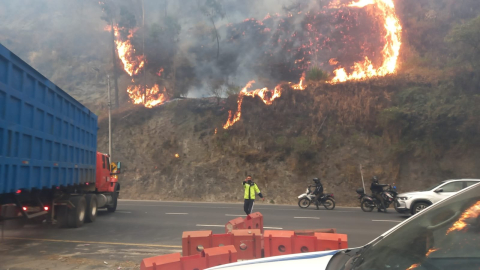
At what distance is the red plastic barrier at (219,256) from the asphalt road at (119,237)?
2.97m

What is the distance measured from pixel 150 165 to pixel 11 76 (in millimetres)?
23610

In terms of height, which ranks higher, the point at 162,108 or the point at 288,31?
the point at 288,31

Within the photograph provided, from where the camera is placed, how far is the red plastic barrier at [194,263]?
13.4ft

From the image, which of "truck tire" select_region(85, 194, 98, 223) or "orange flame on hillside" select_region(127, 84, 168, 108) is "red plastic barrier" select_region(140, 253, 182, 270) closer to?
"truck tire" select_region(85, 194, 98, 223)

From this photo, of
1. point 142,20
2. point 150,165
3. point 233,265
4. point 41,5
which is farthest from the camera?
point 41,5

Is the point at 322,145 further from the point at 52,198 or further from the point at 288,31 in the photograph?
the point at 52,198

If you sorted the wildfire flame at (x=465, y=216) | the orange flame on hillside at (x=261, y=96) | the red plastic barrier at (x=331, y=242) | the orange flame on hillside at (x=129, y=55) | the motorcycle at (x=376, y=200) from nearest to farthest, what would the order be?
the wildfire flame at (x=465, y=216) < the red plastic barrier at (x=331, y=242) < the motorcycle at (x=376, y=200) < the orange flame on hillside at (x=261, y=96) < the orange flame on hillside at (x=129, y=55)

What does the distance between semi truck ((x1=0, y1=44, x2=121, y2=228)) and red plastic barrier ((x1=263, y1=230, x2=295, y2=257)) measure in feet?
16.8

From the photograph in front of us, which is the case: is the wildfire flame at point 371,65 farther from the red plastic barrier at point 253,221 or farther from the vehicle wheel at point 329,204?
the red plastic barrier at point 253,221

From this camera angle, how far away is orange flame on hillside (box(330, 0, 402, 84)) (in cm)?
3122

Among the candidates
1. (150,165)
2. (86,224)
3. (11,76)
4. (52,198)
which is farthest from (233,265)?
(150,165)

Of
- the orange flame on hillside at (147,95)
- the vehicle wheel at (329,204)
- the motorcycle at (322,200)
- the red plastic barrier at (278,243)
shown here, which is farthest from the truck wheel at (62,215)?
the orange flame on hillside at (147,95)

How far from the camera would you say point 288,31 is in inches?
1511

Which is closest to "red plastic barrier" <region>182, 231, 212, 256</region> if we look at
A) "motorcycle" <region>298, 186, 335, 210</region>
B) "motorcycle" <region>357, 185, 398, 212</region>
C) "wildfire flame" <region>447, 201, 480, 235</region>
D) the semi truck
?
the semi truck
